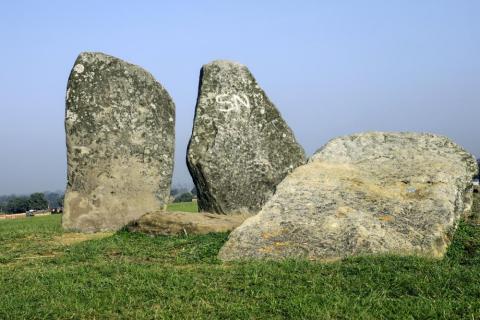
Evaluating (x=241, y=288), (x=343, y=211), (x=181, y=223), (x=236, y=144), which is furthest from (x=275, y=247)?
(x=236, y=144)

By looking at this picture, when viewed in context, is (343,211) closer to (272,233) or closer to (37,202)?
(272,233)

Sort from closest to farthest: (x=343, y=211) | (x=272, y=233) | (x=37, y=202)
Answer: (x=272, y=233) → (x=343, y=211) → (x=37, y=202)

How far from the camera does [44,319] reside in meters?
6.18

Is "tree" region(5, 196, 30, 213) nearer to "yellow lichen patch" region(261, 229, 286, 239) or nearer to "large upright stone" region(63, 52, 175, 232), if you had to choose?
"large upright stone" region(63, 52, 175, 232)

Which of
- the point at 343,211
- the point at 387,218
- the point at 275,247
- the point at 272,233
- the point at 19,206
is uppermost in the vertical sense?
the point at 343,211

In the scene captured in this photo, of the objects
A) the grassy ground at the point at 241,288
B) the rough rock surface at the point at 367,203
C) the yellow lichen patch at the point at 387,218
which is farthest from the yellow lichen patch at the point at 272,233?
the yellow lichen patch at the point at 387,218

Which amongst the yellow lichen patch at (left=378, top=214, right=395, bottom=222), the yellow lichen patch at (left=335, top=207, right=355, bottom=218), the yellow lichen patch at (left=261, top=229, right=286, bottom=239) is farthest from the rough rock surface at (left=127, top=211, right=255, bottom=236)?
the yellow lichen patch at (left=378, top=214, right=395, bottom=222)

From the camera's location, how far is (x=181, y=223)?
13.0 m

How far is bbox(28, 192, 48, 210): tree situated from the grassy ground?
92358 mm

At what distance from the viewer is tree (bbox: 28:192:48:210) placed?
320ft

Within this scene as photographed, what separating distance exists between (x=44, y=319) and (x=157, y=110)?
10688mm

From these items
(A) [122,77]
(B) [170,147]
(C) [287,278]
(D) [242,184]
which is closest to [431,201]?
(C) [287,278]

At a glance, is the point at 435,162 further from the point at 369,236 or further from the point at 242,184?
the point at 242,184

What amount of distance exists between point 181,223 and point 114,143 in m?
4.18
